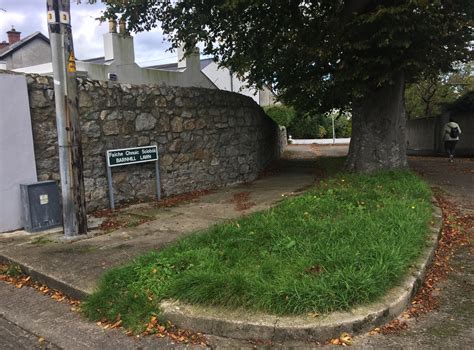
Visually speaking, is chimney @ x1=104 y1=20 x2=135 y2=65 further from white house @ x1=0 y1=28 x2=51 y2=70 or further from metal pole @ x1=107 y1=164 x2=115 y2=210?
metal pole @ x1=107 y1=164 x2=115 y2=210

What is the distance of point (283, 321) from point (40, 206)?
429 cm

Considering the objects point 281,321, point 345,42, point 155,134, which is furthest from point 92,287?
point 345,42

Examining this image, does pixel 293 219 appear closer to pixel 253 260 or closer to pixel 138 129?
pixel 253 260

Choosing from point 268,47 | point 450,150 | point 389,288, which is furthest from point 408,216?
point 450,150

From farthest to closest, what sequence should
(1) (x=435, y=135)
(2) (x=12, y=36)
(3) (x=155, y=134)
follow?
(2) (x=12, y=36)
(1) (x=435, y=135)
(3) (x=155, y=134)

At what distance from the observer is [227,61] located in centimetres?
1154

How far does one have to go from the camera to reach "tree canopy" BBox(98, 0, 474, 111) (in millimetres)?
7809

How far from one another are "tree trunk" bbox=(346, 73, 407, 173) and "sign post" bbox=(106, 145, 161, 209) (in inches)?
168

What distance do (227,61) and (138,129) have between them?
4.55m

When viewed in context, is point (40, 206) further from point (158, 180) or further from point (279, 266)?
point (279, 266)

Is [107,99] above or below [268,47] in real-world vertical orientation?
below

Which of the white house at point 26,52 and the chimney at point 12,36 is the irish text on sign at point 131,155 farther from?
the chimney at point 12,36

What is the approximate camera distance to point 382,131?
9.24 m

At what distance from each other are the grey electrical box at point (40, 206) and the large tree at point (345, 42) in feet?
13.1
